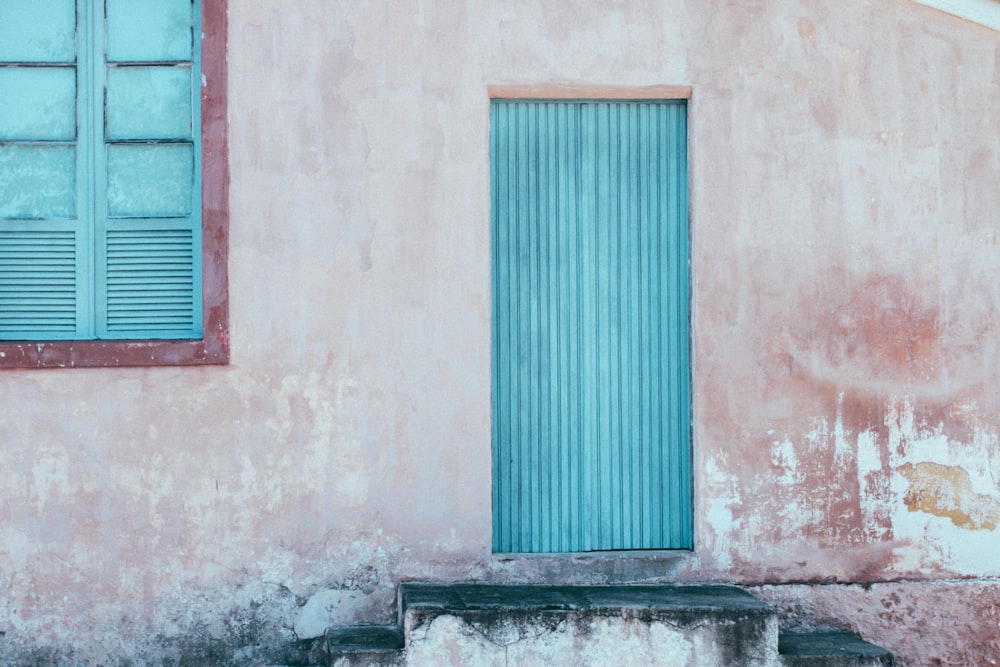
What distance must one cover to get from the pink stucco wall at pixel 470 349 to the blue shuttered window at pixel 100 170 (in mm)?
305

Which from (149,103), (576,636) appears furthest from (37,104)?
(576,636)

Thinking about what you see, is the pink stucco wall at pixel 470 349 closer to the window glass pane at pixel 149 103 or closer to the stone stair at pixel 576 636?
the window glass pane at pixel 149 103

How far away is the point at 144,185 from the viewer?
5.18 meters

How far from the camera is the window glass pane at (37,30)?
5176 mm

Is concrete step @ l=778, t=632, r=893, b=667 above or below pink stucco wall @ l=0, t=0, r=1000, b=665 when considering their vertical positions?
below

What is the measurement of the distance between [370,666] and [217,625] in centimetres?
87

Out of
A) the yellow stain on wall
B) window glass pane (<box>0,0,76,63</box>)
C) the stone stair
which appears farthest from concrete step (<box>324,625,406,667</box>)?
window glass pane (<box>0,0,76,63</box>)

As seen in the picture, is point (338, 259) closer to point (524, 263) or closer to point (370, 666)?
point (524, 263)

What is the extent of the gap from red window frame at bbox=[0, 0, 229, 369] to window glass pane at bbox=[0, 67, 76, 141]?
705 millimetres

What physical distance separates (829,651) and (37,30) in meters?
4.59

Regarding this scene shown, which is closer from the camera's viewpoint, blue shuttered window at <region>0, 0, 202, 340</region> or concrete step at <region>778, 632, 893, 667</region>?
concrete step at <region>778, 632, 893, 667</region>

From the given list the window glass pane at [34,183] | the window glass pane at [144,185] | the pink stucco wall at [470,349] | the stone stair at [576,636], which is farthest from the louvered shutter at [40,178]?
the stone stair at [576,636]

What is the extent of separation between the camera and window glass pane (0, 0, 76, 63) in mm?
5176

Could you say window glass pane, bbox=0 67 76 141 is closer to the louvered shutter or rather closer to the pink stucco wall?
the louvered shutter
